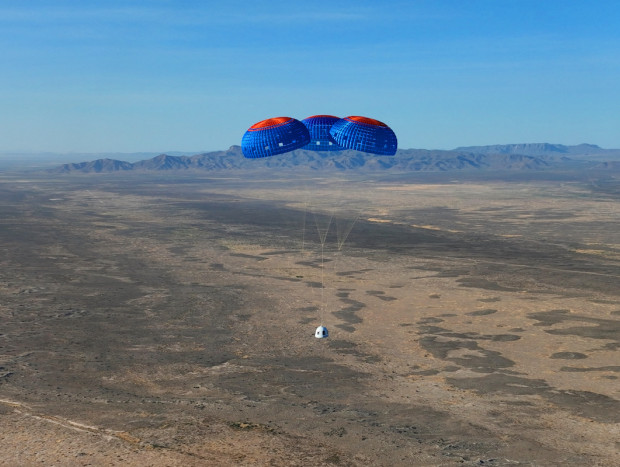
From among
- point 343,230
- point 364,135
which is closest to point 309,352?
point 364,135

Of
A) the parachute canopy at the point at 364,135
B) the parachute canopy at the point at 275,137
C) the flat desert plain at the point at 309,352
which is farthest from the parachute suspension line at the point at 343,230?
the parachute canopy at the point at 275,137

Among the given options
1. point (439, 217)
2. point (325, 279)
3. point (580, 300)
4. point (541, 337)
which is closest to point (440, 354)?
point (541, 337)

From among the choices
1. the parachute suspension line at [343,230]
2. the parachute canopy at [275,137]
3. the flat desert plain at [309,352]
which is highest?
the parachute canopy at [275,137]

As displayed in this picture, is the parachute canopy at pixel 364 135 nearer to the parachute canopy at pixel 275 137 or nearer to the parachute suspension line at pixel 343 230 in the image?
the parachute canopy at pixel 275 137

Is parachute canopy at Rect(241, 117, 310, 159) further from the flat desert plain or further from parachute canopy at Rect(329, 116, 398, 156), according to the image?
the flat desert plain

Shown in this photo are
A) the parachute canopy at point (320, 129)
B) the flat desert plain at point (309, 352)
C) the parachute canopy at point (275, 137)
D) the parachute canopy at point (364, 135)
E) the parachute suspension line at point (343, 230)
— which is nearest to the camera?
the flat desert plain at point (309, 352)

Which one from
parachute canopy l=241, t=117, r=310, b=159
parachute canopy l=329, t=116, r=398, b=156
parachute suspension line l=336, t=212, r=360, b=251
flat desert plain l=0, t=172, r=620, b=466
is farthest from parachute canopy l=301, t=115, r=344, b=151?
parachute suspension line l=336, t=212, r=360, b=251
